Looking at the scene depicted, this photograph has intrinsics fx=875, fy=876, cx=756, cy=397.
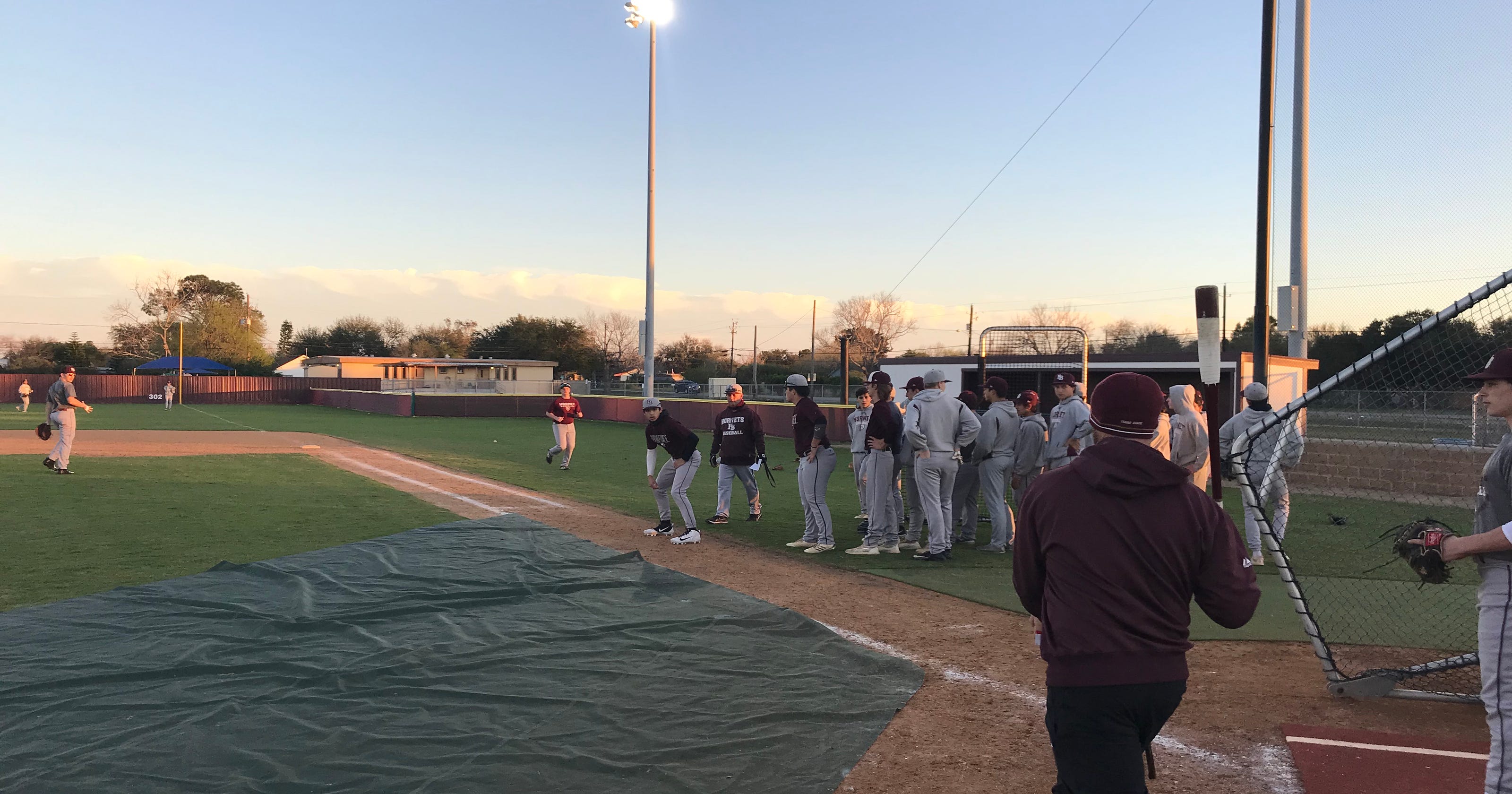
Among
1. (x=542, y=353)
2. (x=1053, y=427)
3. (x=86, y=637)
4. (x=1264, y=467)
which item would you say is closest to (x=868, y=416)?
(x=1053, y=427)

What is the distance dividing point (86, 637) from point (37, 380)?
62.7 m

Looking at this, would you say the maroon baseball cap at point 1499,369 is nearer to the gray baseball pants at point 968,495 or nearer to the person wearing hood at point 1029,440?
the person wearing hood at point 1029,440

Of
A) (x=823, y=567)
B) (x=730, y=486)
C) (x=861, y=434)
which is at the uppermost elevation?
(x=861, y=434)

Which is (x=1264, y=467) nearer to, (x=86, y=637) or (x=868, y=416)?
(x=868, y=416)

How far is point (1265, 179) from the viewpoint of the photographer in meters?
10.4

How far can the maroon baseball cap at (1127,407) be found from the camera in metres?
2.71

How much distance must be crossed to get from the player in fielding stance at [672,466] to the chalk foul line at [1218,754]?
4.97 meters

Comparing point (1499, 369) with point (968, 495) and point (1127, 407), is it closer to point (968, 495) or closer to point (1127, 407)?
point (1127, 407)

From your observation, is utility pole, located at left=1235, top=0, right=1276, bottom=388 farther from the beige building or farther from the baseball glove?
the beige building

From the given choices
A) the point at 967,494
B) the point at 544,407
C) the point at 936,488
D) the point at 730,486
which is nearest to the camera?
Result: the point at 936,488

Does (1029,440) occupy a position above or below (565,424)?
above

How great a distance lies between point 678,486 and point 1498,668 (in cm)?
824

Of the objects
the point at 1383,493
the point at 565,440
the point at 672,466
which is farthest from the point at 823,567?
the point at 565,440

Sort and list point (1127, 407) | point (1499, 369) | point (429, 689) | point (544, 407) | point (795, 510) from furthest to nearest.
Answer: point (544, 407) < point (795, 510) < point (429, 689) < point (1499, 369) < point (1127, 407)
